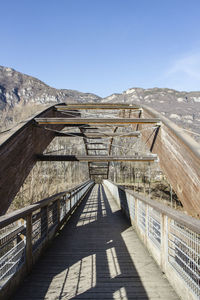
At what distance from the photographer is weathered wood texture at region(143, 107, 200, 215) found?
13.0ft

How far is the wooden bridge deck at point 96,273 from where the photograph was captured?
2574mm

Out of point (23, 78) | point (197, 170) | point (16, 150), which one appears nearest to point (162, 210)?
point (197, 170)

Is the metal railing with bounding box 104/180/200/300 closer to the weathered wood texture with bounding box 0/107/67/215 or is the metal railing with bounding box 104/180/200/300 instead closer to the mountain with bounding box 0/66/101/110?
the weathered wood texture with bounding box 0/107/67/215

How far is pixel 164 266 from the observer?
3.07 metres

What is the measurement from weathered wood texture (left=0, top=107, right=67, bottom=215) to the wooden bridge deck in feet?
4.39

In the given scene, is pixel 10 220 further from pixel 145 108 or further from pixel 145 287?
pixel 145 108

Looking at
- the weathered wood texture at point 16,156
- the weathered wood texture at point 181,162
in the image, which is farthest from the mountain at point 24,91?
the weathered wood texture at point 181,162

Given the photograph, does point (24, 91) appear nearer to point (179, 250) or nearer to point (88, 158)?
point (88, 158)

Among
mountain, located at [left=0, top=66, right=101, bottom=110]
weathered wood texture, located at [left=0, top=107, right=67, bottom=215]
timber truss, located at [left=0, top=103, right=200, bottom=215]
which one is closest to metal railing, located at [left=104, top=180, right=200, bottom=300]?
timber truss, located at [left=0, top=103, right=200, bottom=215]

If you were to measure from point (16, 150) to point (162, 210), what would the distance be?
3016 millimetres

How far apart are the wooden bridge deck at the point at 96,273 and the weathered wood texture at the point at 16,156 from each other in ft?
4.39

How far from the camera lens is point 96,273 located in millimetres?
3121

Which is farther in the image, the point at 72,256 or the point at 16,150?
the point at 16,150

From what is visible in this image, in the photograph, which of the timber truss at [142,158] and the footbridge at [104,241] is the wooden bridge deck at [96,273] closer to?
the footbridge at [104,241]
